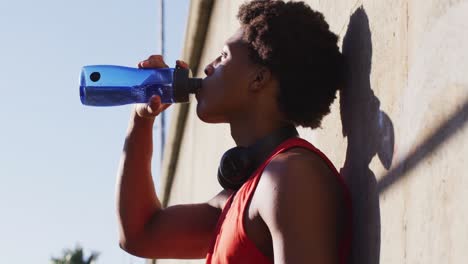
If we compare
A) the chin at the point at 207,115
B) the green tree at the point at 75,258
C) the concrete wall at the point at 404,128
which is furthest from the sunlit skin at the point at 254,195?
the green tree at the point at 75,258

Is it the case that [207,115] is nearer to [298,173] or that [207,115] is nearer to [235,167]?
[235,167]

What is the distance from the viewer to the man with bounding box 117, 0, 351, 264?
280 cm

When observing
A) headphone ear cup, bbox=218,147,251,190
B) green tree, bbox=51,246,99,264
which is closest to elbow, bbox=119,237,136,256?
headphone ear cup, bbox=218,147,251,190

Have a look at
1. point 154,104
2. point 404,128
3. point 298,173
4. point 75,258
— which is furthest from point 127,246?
point 75,258

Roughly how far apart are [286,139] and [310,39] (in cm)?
29

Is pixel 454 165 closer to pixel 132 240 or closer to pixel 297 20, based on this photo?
pixel 297 20

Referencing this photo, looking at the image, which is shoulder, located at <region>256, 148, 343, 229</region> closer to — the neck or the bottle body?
the neck

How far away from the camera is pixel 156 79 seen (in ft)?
11.6

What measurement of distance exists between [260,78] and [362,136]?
360 mm

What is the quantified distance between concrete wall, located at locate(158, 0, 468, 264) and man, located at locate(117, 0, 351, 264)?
0.10 meters

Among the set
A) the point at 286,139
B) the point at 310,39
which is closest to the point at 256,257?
the point at 286,139

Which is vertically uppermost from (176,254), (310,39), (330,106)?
(310,39)

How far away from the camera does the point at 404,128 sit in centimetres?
269

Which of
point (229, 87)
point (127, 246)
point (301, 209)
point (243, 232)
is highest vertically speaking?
point (229, 87)
